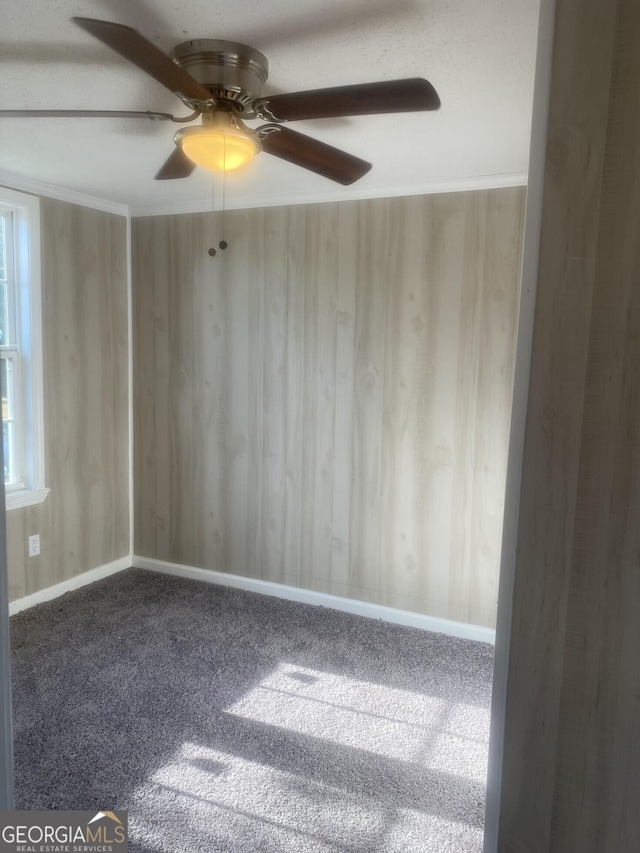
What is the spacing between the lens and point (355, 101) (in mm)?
1584

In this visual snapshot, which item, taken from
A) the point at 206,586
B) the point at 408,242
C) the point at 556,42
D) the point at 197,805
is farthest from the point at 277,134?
the point at 206,586

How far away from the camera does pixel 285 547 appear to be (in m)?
3.63

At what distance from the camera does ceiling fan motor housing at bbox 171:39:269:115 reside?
1.67 metres

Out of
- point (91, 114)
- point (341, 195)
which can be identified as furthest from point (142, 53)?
point (341, 195)

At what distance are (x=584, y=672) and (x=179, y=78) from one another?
61.3 inches

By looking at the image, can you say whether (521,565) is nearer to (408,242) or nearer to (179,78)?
(179,78)

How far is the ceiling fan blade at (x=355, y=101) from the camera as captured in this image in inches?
58.7

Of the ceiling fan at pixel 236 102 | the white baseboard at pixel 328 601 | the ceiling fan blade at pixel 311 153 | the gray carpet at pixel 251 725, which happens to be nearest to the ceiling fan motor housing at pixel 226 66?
the ceiling fan at pixel 236 102

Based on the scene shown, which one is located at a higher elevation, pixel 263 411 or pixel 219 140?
pixel 219 140

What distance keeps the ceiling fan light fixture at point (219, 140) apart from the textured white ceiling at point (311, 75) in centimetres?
21

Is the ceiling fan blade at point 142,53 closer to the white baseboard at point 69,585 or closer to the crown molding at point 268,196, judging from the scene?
the crown molding at point 268,196

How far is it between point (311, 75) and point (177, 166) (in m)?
0.56

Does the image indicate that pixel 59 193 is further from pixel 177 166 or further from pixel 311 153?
pixel 311 153

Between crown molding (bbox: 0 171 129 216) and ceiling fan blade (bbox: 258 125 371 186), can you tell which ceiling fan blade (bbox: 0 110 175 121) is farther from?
crown molding (bbox: 0 171 129 216)
